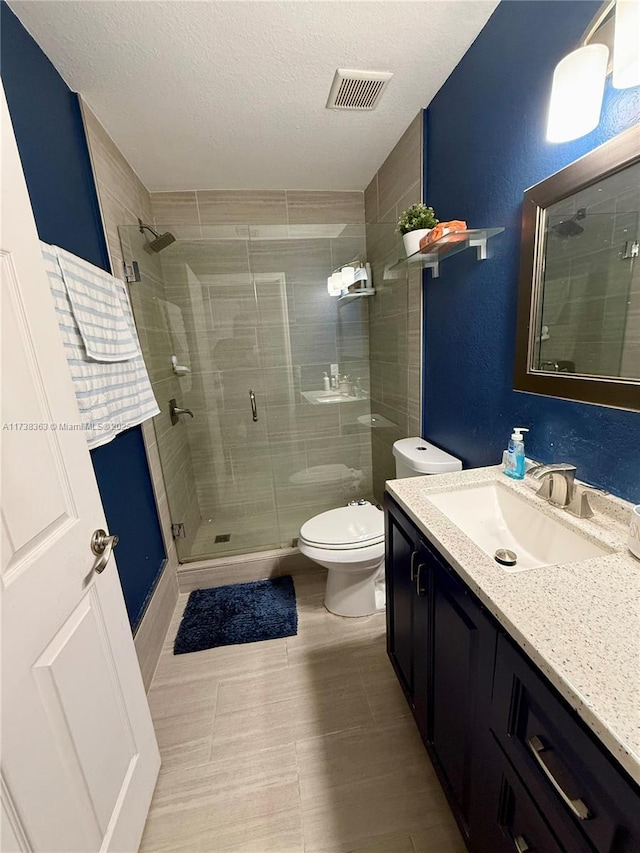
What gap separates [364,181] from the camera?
7.33ft

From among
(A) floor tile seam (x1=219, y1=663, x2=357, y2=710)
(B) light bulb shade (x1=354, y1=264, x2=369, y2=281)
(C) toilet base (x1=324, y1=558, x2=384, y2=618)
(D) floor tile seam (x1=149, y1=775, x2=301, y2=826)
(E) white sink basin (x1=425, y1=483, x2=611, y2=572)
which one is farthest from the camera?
(B) light bulb shade (x1=354, y1=264, x2=369, y2=281)

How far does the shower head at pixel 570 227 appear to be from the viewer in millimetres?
932

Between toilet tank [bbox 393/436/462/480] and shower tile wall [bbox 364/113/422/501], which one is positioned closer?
toilet tank [bbox 393/436/462/480]

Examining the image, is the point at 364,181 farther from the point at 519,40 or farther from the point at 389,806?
the point at 389,806

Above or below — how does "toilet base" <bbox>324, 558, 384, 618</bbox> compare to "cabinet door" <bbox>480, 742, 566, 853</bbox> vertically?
below

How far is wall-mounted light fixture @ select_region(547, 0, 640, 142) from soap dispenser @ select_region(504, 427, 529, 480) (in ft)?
2.70

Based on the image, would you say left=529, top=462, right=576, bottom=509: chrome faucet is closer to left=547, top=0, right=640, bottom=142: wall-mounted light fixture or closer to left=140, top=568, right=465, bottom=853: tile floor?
left=547, top=0, right=640, bottom=142: wall-mounted light fixture

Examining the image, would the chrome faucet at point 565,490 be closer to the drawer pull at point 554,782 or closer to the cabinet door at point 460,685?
the cabinet door at point 460,685

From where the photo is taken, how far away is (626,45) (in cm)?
71

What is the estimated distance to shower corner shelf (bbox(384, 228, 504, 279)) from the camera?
1239mm

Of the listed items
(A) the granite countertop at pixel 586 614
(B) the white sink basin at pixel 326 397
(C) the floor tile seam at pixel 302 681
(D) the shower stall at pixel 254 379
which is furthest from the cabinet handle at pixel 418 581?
(B) the white sink basin at pixel 326 397

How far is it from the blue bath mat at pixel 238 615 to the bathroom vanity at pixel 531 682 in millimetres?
889

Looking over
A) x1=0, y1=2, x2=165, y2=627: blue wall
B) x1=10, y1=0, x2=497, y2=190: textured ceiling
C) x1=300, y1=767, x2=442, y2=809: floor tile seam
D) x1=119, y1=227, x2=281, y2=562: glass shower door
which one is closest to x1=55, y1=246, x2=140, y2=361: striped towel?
x1=0, y1=2, x2=165, y2=627: blue wall

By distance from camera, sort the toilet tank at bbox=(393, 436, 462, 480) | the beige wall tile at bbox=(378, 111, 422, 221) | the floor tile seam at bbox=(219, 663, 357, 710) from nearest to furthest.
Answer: the floor tile seam at bbox=(219, 663, 357, 710) → the toilet tank at bbox=(393, 436, 462, 480) → the beige wall tile at bbox=(378, 111, 422, 221)
